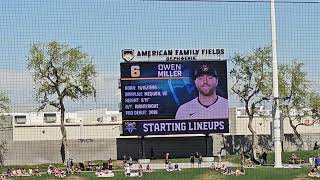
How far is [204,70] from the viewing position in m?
22.9

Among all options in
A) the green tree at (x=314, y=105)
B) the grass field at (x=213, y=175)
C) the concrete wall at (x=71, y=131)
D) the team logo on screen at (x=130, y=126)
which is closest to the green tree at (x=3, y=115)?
the concrete wall at (x=71, y=131)

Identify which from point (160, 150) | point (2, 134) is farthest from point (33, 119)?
point (160, 150)

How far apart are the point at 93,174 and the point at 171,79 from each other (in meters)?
5.40

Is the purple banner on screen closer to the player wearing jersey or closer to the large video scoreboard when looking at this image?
the large video scoreboard

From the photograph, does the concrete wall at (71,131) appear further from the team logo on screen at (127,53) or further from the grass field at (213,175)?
the grass field at (213,175)

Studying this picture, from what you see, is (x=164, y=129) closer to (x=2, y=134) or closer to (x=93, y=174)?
(x=93, y=174)

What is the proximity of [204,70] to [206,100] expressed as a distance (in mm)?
1050

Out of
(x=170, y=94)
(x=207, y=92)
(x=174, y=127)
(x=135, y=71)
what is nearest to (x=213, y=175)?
(x=170, y=94)

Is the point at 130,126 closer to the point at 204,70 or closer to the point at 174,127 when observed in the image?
the point at 174,127

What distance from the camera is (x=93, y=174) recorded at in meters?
18.6

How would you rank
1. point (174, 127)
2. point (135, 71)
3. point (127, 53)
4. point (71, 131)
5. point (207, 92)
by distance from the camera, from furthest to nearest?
point (71, 131) < point (174, 127) < point (207, 92) < point (135, 71) < point (127, 53)

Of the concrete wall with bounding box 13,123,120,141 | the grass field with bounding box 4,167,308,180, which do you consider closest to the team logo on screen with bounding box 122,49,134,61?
the grass field with bounding box 4,167,308,180

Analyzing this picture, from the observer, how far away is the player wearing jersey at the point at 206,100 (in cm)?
2292

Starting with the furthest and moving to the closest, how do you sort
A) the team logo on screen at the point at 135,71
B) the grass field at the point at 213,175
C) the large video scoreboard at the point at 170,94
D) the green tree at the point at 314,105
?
1. the green tree at the point at 314,105
2. the team logo on screen at the point at 135,71
3. the large video scoreboard at the point at 170,94
4. the grass field at the point at 213,175
